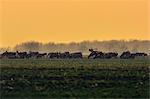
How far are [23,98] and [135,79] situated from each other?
33.5 ft

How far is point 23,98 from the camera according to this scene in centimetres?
2188

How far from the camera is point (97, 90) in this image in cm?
2472

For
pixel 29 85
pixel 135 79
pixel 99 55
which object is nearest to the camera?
pixel 29 85

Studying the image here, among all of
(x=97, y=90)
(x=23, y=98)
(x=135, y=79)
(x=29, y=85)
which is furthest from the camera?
(x=135, y=79)

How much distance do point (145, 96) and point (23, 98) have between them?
5.20 meters

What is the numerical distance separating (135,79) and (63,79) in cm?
415

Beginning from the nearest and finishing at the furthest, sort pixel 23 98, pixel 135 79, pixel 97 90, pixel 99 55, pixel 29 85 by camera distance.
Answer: pixel 23 98, pixel 97 90, pixel 29 85, pixel 135 79, pixel 99 55

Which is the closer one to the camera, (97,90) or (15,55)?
(97,90)

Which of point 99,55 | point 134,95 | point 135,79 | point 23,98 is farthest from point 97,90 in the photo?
point 99,55

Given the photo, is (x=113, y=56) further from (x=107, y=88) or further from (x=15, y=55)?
(x=107, y=88)

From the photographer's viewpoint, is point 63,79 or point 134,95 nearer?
point 134,95

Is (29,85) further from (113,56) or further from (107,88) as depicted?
(113,56)

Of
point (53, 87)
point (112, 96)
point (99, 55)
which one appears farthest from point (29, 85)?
point (99, 55)

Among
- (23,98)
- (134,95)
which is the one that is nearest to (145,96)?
(134,95)
